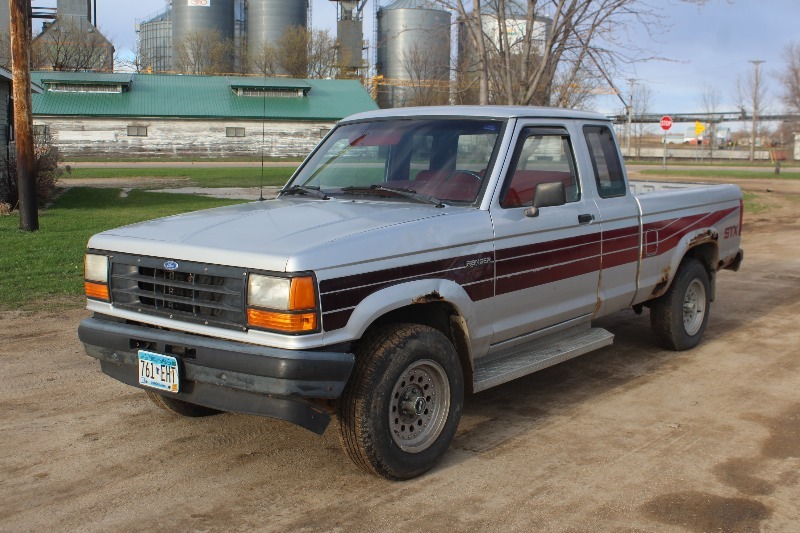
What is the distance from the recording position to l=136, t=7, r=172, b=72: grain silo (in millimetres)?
76500

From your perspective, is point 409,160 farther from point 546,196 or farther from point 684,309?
point 684,309

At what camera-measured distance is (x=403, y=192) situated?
5.30 metres

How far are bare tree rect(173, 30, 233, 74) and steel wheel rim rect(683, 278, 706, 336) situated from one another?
6575 cm

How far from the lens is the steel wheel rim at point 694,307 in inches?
292

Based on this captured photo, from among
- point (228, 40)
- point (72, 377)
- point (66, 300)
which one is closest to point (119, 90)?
point (228, 40)

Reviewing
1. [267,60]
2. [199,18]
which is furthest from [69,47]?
[267,60]

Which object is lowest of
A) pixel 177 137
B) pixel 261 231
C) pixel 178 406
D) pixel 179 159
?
pixel 178 406

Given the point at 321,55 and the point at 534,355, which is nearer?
the point at 534,355

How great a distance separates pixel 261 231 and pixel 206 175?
29754 millimetres

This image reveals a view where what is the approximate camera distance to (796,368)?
6805 mm

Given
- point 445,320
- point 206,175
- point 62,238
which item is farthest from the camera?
point 206,175

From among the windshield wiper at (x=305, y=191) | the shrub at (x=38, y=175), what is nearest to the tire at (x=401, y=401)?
the windshield wiper at (x=305, y=191)

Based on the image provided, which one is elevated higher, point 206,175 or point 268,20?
point 268,20

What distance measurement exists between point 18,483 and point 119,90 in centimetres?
4882
